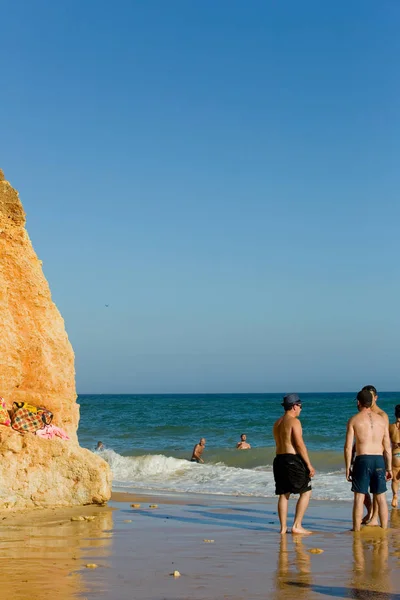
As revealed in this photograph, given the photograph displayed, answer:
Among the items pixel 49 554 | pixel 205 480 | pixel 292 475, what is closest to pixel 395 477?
pixel 292 475

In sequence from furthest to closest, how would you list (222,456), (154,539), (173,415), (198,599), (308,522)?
(173,415), (222,456), (308,522), (154,539), (198,599)

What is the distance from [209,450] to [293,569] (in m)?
21.8

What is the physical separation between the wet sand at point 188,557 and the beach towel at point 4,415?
1203 millimetres

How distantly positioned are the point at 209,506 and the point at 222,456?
14.3 m

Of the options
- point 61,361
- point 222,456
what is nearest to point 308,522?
point 61,361

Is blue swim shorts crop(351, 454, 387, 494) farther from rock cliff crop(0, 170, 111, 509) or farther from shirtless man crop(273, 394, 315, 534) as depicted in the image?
rock cliff crop(0, 170, 111, 509)

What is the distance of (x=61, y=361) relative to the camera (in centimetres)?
1085

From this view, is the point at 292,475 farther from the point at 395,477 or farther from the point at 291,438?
the point at 395,477

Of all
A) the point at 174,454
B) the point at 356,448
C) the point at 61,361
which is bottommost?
the point at 174,454

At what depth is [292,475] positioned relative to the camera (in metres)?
8.16

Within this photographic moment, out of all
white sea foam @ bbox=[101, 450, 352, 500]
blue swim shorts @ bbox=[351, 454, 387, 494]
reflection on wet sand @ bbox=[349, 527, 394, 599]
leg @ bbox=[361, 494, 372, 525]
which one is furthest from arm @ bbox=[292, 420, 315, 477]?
white sea foam @ bbox=[101, 450, 352, 500]

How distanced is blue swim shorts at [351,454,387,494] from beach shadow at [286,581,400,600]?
269 cm

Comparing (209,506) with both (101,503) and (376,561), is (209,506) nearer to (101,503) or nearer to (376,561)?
(101,503)

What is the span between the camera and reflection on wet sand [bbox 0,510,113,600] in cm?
Answer: 562
